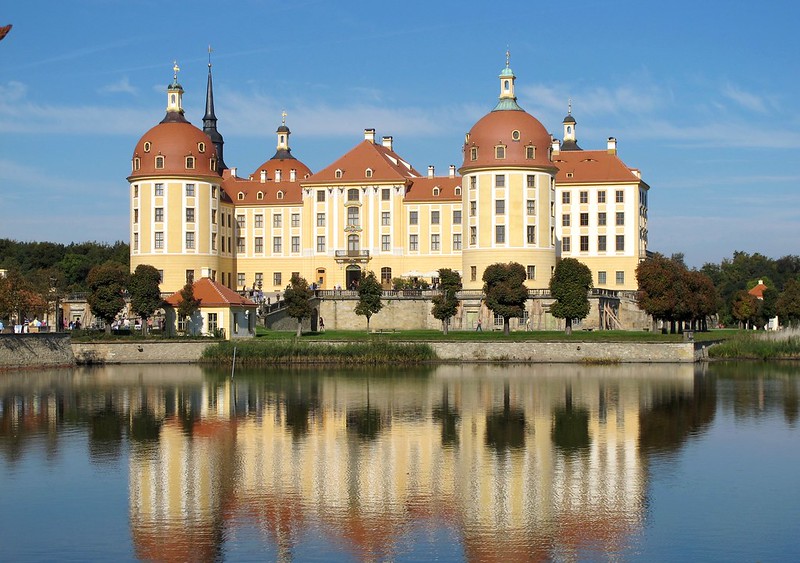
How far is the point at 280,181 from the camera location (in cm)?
8375

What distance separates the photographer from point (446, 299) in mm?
63469

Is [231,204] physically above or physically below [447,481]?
above

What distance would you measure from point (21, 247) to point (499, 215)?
166 ft

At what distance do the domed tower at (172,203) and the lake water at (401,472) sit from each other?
30907 millimetres

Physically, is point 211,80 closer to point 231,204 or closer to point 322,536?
point 231,204

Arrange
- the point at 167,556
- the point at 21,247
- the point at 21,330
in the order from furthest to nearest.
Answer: the point at 21,247 < the point at 21,330 < the point at 167,556

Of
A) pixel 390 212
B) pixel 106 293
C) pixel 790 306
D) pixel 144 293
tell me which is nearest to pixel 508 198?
pixel 390 212

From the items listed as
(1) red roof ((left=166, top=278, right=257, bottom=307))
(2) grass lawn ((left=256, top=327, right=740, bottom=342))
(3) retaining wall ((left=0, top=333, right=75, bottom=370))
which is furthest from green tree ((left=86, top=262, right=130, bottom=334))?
(2) grass lawn ((left=256, top=327, right=740, bottom=342))

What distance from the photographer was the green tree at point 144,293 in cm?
5972

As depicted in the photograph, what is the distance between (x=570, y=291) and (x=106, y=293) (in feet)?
73.0

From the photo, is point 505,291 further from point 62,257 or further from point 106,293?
point 62,257

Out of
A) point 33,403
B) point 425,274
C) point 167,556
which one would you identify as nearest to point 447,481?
point 167,556

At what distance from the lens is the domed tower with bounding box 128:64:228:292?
7456 cm

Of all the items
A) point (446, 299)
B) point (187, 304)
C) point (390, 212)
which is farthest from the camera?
point (390, 212)
